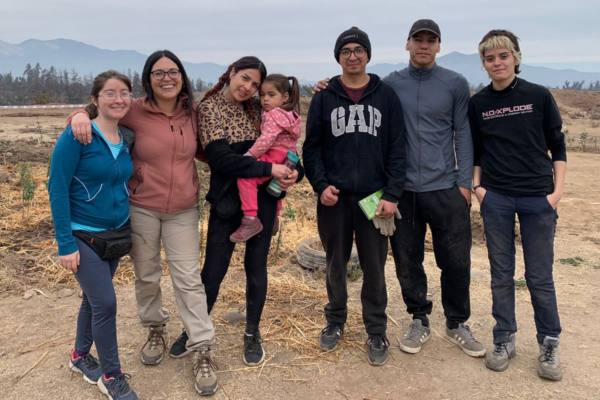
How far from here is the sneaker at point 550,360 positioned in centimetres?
324

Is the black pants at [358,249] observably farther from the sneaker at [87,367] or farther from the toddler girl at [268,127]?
the sneaker at [87,367]

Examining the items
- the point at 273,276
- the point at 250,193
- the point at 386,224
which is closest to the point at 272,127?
the point at 250,193

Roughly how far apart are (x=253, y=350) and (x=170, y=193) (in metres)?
1.33

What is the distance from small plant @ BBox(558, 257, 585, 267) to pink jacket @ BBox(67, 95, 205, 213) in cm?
511

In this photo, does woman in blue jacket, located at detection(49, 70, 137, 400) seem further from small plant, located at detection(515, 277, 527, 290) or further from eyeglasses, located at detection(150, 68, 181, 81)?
small plant, located at detection(515, 277, 527, 290)

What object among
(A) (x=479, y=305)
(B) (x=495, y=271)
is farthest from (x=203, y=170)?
(B) (x=495, y=271)

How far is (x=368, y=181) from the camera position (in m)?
3.18

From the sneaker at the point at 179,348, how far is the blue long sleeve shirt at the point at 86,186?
111cm

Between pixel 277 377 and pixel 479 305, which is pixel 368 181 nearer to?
pixel 277 377

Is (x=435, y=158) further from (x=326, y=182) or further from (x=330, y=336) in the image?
(x=330, y=336)

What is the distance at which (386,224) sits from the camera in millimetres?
3260

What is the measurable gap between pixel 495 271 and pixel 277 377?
69.5 inches

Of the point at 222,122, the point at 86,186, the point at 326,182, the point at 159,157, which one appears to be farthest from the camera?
the point at 326,182

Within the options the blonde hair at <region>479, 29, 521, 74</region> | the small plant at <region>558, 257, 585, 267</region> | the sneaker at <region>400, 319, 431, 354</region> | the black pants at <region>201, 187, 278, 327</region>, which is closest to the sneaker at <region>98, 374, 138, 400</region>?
the black pants at <region>201, 187, 278, 327</region>
